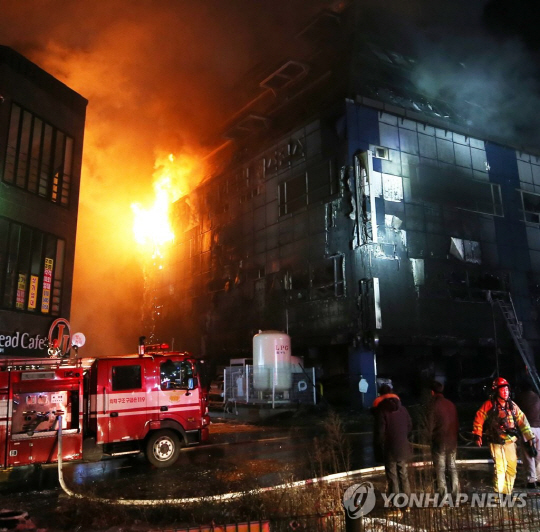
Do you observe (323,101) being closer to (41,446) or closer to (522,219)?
(522,219)

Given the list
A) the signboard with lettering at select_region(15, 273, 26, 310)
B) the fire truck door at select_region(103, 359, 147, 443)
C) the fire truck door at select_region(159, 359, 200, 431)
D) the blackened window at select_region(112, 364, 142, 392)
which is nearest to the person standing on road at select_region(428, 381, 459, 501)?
the fire truck door at select_region(159, 359, 200, 431)

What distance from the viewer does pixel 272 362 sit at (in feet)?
65.9

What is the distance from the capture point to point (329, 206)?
2233cm

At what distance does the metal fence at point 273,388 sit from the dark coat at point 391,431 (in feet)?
40.5

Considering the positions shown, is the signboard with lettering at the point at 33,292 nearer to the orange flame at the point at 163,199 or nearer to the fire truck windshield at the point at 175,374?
the fire truck windshield at the point at 175,374

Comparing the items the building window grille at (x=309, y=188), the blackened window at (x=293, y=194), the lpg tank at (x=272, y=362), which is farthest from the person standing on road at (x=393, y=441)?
the blackened window at (x=293, y=194)

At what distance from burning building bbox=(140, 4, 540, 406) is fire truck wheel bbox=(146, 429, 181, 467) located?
11465 mm

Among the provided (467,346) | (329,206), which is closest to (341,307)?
(329,206)

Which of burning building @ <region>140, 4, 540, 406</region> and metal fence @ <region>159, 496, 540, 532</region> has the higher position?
burning building @ <region>140, 4, 540, 406</region>

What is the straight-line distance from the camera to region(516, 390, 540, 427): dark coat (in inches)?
297

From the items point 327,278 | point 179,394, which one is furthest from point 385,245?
point 179,394

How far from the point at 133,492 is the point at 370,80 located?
21.7 m

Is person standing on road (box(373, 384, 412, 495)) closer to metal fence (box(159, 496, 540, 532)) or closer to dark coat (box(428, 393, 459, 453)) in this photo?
dark coat (box(428, 393, 459, 453))

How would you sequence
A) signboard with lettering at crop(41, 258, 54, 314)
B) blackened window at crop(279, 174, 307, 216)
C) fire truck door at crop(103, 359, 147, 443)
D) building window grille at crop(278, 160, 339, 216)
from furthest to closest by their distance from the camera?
blackened window at crop(279, 174, 307, 216)
building window grille at crop(278, 160, 339, 216)
signboard with lettering at crop(41, 258, 54, 314)
fire truck door at crop(103, 359, 147, 443)
